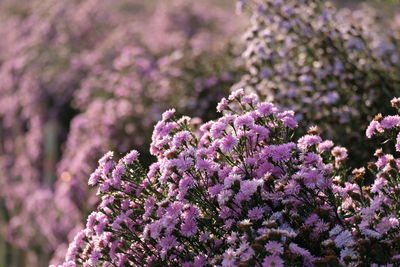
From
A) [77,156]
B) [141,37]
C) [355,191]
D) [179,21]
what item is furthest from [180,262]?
[179,21]

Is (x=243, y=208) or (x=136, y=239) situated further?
(x=136, y=239)

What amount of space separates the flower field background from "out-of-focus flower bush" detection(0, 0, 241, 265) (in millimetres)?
37

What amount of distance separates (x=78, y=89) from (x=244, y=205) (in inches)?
405

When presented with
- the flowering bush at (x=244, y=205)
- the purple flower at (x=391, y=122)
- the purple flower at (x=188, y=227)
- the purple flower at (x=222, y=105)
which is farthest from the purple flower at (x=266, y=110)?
the purple flower at (x=188, y=227)

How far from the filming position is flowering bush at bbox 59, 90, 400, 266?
3145mm

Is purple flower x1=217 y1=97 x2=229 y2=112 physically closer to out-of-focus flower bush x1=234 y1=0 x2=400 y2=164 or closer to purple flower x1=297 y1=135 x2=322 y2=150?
purple flower x1=297 y1=135 x2=322 y2=150

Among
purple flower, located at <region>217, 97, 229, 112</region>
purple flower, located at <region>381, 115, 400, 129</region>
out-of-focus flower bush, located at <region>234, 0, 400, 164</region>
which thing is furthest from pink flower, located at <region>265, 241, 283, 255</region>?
out-of-focus flower bush, located at <region>234, 0, 400, 164</region>

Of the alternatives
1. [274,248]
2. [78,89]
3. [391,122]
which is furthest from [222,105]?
[78,89]

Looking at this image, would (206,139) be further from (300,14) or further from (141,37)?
(141,37)

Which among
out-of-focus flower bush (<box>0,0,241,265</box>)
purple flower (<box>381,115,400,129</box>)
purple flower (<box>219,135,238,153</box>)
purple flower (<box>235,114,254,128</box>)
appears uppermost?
out-of-focus flower bush (<box>0,0,241,265</box>)

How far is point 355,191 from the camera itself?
12.3 ft

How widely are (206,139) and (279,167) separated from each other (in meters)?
0.57

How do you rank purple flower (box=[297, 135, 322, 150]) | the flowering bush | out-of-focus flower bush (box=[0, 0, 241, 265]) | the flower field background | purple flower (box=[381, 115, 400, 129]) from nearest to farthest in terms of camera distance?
the flowering bush → the flower field background → purple flower (box=[381, 115, 400, 129]) → purple flower (box=[297, 135, 322, 150]) → out-of-focus flower bush (box=[0, 0, 241, 265])

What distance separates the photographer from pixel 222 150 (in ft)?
12.2
